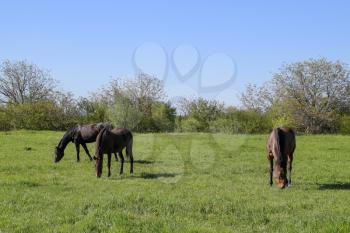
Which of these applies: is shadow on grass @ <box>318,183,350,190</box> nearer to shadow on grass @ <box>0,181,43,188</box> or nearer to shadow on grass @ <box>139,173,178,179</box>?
shadow on grass @ <box>139,173,178,179</box>

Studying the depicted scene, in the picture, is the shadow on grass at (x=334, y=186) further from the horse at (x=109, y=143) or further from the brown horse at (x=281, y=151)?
the horse at (x=109, y=143)

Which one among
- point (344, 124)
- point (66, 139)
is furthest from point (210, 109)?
point (66, 139)

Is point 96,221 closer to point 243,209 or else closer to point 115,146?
point 243,209

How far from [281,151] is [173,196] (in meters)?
3.99

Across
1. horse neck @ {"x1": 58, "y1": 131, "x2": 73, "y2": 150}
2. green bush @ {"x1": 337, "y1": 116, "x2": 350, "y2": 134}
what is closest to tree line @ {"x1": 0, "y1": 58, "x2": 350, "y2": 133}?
green bush @ {"x1": 337, "y1": 116, "x2": 350, "y2": 134}

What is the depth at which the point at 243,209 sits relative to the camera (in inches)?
402

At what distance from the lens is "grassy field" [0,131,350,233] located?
28.7 ft

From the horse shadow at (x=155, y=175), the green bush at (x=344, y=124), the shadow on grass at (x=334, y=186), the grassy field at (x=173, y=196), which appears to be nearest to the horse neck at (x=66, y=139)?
the grassy field at (x=173, y=196)

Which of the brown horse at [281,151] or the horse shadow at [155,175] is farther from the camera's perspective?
the horse shadow at [155,175]

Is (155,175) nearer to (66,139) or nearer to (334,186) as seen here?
(334,186)

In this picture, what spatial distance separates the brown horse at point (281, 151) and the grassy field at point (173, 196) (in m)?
0.39

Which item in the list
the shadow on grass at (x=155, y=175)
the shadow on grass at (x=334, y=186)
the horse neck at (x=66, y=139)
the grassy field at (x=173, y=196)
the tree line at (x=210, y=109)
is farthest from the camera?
the tree line at (x=210, y=109)

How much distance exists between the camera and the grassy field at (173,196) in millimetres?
8734

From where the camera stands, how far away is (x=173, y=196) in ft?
38.4
